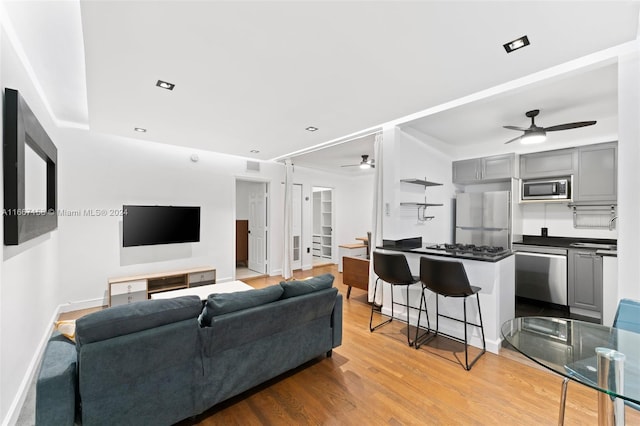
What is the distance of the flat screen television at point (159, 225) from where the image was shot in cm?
415

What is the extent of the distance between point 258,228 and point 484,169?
15.5 feet

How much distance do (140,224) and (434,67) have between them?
14.7 ft

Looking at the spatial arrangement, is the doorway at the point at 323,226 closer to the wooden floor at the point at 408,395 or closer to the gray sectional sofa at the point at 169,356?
the wooden floor at the point at 408,395

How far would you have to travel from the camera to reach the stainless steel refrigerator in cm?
429

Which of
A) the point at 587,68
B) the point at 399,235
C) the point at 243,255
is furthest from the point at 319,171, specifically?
the point at 587,68

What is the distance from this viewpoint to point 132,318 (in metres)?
1.57

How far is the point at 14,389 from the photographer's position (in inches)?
74.0

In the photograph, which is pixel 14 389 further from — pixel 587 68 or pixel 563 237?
pixel 563 237

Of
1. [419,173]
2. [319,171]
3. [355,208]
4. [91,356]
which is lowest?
[91,356]

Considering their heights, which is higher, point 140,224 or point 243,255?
point 140,224

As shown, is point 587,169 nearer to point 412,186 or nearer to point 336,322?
point 412,186

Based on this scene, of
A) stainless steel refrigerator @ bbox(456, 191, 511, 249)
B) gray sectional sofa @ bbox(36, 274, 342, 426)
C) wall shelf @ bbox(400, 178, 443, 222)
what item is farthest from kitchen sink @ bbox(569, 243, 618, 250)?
gray sectional sofa @ bbox(36, 274, 342, 426)

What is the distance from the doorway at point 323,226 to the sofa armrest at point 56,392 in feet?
19.3

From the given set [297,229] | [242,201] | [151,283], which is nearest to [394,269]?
[151,283]
